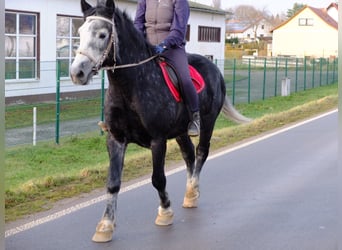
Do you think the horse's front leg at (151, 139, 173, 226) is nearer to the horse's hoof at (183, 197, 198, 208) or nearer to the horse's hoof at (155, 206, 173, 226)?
the horse's hoof at (155, 206, 173, 226)

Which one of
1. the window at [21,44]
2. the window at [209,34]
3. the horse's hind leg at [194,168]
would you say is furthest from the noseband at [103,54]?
the window at [209,34]

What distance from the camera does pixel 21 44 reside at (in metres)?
23.3

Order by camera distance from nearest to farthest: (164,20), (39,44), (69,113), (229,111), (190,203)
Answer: (164,20) → (190,203) → (229,111) → (69,113) → (39,44)

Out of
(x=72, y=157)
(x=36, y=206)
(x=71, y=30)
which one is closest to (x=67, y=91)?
(x=71, y=30)

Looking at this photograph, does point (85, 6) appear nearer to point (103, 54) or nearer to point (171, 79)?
point (103, 54)

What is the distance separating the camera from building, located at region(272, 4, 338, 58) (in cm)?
7538

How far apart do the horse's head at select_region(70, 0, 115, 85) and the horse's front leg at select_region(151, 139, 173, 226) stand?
108 cm

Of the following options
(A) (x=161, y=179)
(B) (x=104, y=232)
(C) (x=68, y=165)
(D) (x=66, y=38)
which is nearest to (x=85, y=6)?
(A) (x=161, y=179)

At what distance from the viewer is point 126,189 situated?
8.36 meters

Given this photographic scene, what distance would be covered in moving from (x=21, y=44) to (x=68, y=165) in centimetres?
1322

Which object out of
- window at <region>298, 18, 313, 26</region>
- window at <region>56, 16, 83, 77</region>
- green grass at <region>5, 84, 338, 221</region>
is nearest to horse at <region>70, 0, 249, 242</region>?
green grass at <region>5, 84, 338, 221</region>

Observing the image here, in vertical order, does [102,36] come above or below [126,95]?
above

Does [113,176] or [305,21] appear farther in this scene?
[305,21]

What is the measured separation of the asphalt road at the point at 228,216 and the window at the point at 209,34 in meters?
29.4
